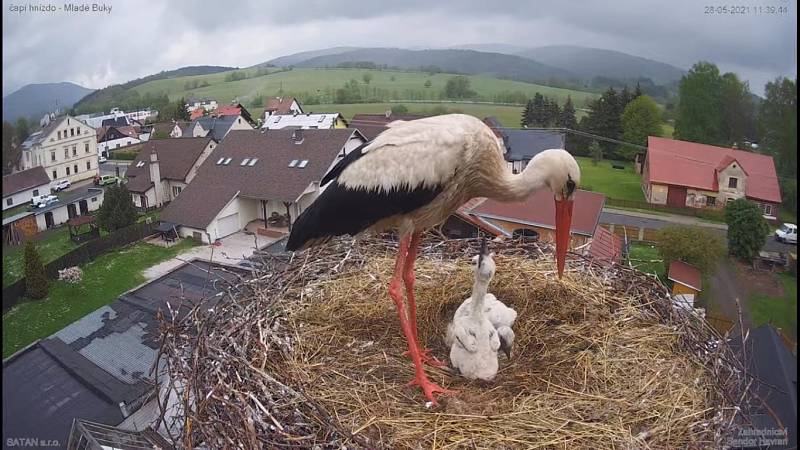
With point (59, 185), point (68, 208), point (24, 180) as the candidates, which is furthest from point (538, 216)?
point (68, 208)

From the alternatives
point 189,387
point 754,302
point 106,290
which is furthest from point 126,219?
point 754,302

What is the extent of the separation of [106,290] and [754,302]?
6565 millimetres

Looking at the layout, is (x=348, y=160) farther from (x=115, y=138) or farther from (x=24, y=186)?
(x=115, y=138)

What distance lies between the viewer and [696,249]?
18.3ft

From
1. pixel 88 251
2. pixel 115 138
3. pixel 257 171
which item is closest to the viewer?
pixel 88 251

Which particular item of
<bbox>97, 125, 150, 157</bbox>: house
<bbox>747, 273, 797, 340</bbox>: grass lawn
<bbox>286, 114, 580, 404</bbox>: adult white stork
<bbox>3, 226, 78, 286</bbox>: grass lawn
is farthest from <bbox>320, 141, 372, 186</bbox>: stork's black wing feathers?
<bbox>97, 125, 150, 157</bbox>: house

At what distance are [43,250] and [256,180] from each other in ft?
8.60

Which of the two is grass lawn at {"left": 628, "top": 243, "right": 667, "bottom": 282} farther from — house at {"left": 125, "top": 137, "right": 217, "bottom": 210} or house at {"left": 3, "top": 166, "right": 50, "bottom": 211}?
house at {"left": 125, "top": 137, "right": 217, "bottom": 210}

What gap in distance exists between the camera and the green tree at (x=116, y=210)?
6.29m

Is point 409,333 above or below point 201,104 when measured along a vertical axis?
below

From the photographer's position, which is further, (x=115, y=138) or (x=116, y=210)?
(x=115, y=138)

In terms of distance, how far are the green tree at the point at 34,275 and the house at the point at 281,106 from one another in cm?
595

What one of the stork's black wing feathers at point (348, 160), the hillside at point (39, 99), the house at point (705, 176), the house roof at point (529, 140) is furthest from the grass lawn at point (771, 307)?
the hillside at point (39, 99)

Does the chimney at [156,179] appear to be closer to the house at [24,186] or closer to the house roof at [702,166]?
the house at [24,186]
